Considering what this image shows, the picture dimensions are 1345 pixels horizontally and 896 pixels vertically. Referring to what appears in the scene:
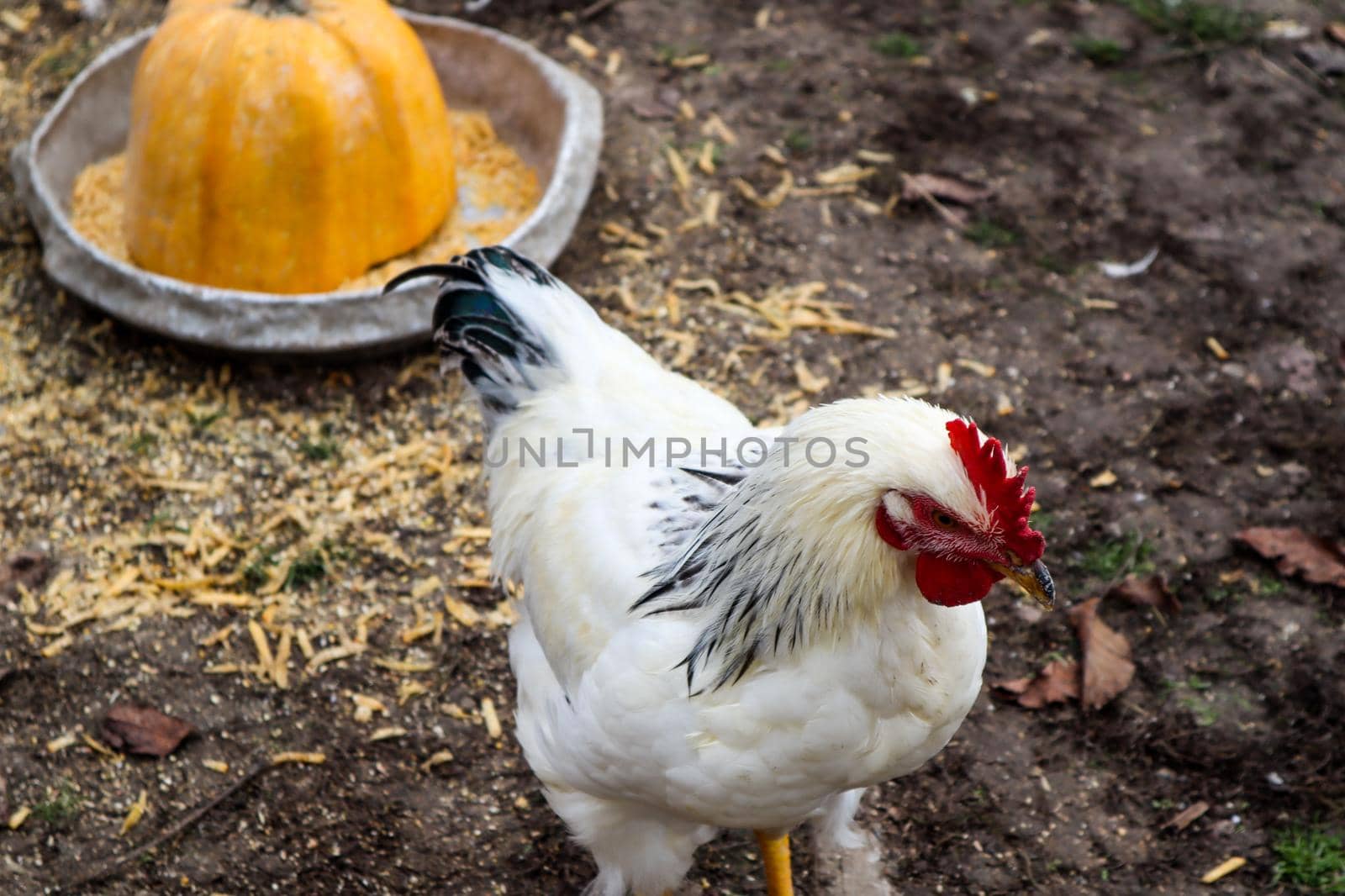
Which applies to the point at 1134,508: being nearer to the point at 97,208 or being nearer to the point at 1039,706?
the point at 1039,706

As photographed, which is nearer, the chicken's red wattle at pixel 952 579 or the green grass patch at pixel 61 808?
the chicken's red wattle at pixel 952 579

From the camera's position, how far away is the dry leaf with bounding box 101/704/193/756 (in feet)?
11.6

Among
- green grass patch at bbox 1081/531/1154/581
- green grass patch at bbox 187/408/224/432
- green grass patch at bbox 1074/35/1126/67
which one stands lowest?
green grass patch at bbox 1081/531/1154/581

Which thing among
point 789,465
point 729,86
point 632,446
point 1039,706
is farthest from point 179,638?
point 729,86

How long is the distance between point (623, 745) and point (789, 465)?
0.75 meters

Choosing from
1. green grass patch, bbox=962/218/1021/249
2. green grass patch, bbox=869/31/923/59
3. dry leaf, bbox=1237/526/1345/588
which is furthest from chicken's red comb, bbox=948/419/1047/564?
green grass patch, bbox=869/31/923/59

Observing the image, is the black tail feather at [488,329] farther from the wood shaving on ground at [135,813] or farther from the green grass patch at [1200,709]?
the green grass patch at [1200,709]

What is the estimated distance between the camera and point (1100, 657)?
371 cm

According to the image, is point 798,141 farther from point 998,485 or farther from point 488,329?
point 998,485

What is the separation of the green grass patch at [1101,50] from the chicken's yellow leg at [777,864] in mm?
4810

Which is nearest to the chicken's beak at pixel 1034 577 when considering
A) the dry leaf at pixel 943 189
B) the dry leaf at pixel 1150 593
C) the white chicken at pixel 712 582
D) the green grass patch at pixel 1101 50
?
the white chicken at pixel 712 582

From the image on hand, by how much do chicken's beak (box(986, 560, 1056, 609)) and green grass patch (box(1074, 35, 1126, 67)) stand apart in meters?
4.75

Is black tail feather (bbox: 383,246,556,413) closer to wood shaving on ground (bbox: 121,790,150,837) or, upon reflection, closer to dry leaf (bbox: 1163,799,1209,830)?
wood shaving on ground (bbox: 121,790,150,837)

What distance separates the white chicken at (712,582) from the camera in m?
2.23
